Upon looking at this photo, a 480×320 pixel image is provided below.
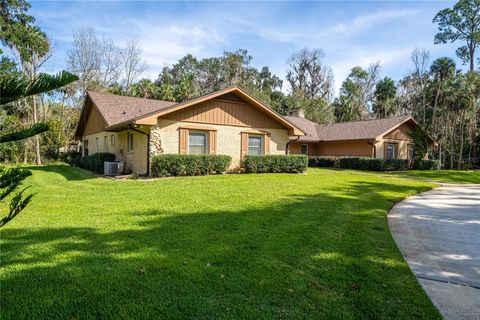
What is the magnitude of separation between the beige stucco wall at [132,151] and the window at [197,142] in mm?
2037

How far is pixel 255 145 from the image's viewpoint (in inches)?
673

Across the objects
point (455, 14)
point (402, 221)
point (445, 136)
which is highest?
point (455, 14)

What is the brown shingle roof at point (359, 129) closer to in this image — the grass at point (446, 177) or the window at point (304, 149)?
the window at point (304, 149)

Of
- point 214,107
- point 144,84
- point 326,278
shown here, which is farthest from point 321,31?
point 144,84

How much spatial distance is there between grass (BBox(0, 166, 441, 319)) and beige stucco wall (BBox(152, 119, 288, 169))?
7357 millimetres

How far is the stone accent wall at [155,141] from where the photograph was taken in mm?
13859

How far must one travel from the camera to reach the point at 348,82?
46.9 meters

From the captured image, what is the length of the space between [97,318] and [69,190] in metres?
8.29

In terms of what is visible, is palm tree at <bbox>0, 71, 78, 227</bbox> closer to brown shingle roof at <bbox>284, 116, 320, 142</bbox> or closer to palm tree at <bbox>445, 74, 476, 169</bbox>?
brown shingle roof at <bbox>284, 116, 320, 142</bbox>

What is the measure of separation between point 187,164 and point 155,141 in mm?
1708

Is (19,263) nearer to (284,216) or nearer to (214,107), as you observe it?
(284,216)

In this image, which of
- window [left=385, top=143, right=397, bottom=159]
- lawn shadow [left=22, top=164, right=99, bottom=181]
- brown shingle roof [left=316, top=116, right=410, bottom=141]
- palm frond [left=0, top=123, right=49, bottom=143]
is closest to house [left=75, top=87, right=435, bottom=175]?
brown shingle roof [left=316, top=116, right=410, bottom=141]

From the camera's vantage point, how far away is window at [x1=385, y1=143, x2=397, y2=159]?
81.2 feet

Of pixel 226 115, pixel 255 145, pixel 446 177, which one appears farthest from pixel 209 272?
pixel 446 177
